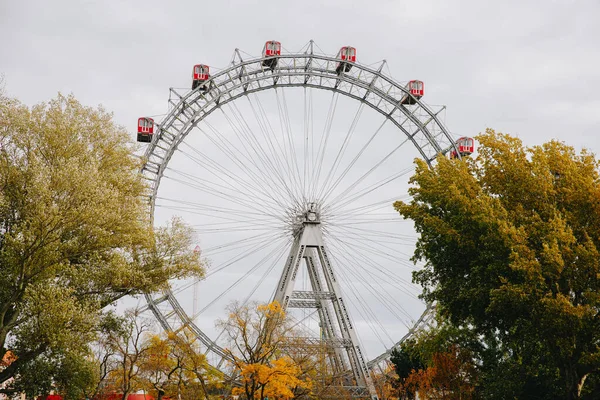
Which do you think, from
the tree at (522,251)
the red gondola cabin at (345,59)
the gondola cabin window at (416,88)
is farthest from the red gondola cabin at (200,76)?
the tree at (522,251)

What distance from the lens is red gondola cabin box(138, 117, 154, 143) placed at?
38.3 meters

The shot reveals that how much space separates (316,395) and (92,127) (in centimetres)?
1864

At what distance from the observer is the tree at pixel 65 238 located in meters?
19.1

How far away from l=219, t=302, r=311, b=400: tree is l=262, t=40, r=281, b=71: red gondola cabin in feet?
52.9

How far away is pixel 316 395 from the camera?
111 ft

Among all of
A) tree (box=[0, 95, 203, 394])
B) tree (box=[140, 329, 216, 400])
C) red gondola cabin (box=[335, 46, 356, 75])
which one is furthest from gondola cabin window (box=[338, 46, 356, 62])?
tree (box=[0, 95, 203, 394])

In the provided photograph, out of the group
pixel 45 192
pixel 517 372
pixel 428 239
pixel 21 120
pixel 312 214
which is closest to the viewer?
pixel 45 192

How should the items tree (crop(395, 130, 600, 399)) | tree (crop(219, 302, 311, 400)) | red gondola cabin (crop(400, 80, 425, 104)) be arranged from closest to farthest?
tree (crop(395, 130, 600, 399)) < tree (crop(219, 302, 311, 400)) < red gondola cabin (crop(400, 80, 425, 104))

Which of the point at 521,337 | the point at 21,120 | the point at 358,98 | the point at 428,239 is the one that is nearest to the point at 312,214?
the point at 358,98

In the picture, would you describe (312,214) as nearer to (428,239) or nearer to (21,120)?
(428,239)

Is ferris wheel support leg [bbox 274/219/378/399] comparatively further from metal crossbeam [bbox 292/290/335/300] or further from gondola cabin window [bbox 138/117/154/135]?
gondola cabin window [bbox 138/117/154/135]

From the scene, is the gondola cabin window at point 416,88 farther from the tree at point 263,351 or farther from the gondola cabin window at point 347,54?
the tree at point 263,351

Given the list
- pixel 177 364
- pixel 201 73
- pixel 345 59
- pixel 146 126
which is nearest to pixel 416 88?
pixel 345 59

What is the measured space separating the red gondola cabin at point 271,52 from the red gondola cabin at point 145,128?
25.5 ft
